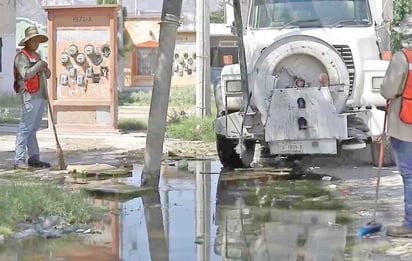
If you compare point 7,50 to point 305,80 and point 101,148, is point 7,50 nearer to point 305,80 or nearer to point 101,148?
point 101,148

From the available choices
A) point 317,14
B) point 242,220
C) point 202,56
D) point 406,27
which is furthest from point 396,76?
point 202,56

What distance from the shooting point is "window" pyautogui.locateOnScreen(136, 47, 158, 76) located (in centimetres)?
5272

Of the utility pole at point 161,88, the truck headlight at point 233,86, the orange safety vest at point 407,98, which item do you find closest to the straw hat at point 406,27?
the orange safety vest at point 407,98

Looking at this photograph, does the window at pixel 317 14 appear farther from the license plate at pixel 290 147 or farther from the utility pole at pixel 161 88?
the utility pole at pixel 161 88

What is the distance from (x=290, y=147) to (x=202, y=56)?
7976 mm

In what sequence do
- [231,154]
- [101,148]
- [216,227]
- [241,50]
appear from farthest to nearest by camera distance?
[101,148] < [231,154] < [241,50] < [216,227]

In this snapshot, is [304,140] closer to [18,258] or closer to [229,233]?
[229,233]

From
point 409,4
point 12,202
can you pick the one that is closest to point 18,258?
point 12,202

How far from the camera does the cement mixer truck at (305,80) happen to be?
34.2ft

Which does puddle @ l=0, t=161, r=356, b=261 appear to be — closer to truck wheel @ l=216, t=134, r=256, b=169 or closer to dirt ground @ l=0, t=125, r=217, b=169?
truck wheel @ l=216, t=134, r=256, b=169

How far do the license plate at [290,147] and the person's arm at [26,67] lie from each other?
3485mm

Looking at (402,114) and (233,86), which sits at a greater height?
(233,86)

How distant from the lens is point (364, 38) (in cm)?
1132

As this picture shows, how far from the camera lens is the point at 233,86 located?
1145cm
